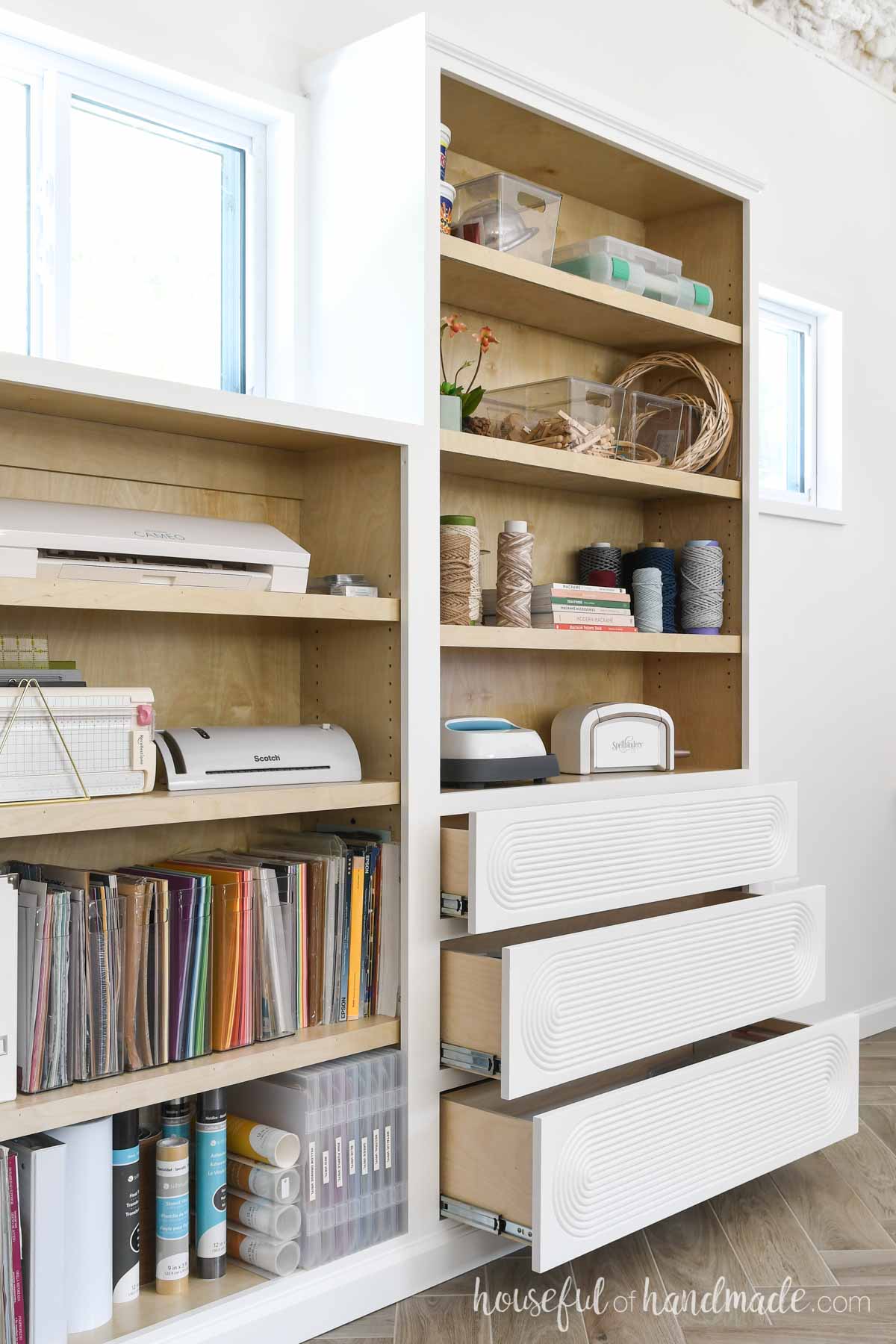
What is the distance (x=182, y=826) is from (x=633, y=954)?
79cm

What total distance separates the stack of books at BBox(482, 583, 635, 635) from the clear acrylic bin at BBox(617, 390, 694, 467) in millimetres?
296

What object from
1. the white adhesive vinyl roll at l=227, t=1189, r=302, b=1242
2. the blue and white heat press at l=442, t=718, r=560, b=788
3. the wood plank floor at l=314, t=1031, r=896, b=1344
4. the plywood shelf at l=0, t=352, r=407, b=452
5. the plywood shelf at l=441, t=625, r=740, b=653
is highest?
the plywood shelf at l=0, t=352, r=407, b=452

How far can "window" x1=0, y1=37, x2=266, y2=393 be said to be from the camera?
206 centimetres

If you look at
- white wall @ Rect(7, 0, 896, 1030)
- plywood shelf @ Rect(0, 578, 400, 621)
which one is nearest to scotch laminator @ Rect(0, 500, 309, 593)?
plywood shelf @ Rect(0, 578, 400, 621)

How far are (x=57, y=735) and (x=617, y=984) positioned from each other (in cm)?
101

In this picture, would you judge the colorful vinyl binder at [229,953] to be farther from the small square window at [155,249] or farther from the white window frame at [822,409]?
the white window frame at [822,409]

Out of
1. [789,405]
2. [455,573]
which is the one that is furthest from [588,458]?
[789,405]

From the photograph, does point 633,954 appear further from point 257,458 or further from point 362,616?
point 257,458

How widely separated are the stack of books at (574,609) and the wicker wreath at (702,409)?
0.34m

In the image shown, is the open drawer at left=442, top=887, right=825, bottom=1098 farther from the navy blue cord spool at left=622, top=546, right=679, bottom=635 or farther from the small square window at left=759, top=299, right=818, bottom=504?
the small square window at left=759, top=299, right=818, bottom=504

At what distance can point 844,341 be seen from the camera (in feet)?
11.7

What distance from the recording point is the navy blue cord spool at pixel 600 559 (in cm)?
270

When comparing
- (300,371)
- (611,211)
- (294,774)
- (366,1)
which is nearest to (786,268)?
(611,211)

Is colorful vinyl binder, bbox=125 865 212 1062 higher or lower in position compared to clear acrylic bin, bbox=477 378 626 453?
lower
